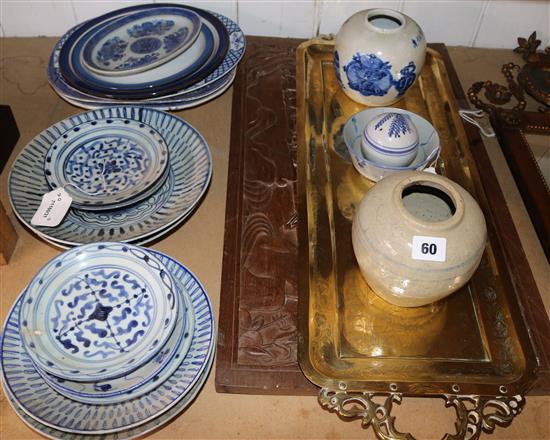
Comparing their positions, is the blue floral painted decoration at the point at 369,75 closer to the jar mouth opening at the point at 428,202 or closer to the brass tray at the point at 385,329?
the brass tray at the point at 385,329

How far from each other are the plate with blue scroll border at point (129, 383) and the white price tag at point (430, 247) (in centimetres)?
26

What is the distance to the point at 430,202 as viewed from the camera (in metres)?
0.61

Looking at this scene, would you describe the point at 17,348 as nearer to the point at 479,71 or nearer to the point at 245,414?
the point at 245,414

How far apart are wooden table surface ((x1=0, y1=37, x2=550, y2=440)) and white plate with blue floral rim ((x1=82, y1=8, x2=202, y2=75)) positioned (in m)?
0.11

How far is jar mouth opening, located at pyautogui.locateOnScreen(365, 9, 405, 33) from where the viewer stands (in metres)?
0.82

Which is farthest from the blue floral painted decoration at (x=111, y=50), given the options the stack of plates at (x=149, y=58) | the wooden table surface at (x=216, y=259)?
the wooden table surface at (x=216, y=259)

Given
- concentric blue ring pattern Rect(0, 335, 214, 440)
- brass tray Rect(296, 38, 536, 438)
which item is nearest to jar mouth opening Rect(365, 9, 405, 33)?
brass tray Rect(296, 38, 536, 438)

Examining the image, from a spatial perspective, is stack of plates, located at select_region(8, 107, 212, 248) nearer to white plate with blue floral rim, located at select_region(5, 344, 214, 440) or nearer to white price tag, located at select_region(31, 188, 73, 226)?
white price tag, located at select_region(31, 188, 73, 226)

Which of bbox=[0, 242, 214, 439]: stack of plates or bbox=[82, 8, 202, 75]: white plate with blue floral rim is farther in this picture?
bbox=[82, 8, 202, 75]: white plate with blue floral rim

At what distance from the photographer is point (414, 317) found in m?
0.64

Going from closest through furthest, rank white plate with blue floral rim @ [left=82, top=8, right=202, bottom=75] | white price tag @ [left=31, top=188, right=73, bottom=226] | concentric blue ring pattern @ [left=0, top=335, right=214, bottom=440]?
concentric blue ring pattern @ [left=0, top=335, right=214, bottom=440] < white price tag @ [left=31, top=188, right=73, bottom=226] < white plate with blue floral rim @ [left=82, top=8, right=202, bottom=75]

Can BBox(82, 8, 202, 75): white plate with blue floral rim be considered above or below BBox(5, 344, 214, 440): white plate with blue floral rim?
above

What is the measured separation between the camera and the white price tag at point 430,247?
0.55 m

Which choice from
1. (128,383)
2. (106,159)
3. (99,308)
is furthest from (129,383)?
(106,159)
